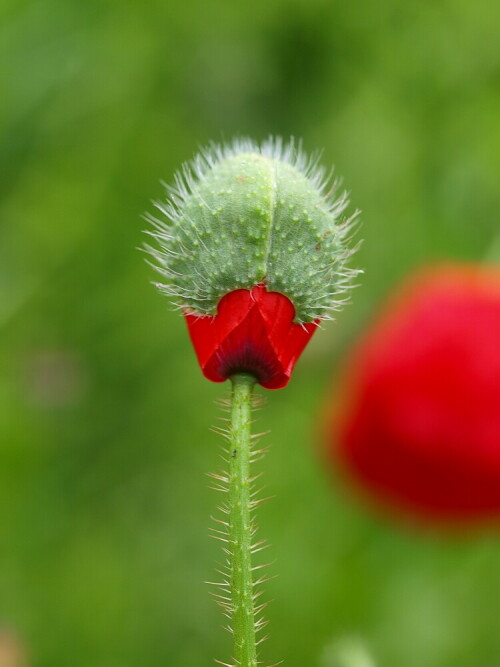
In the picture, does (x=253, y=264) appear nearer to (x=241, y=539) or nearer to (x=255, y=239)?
(x=255, y=239)

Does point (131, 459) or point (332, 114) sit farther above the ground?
point (332, 114)

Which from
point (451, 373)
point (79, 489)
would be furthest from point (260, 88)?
point (451, 373)

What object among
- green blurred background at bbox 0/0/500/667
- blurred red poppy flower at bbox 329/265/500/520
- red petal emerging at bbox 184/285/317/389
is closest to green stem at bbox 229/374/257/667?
red petal emerging at bbox 184/285/317/389

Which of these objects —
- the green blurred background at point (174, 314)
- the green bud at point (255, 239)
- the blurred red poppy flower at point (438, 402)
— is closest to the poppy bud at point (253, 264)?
the green bud at point (255, 239)

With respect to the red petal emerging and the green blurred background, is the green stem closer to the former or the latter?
the red petal emerging

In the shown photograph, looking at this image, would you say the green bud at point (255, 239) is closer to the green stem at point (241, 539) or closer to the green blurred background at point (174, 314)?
the green stem at point (241, 539)

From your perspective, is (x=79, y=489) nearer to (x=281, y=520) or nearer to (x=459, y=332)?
(x=281, y=520)
